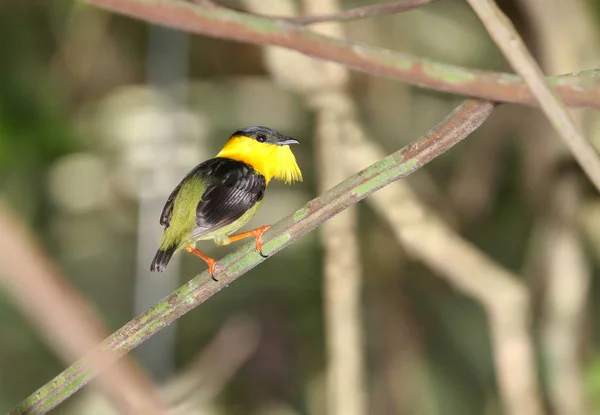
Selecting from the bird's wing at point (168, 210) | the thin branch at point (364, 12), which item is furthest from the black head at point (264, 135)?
the thin branch at point (364, 12)

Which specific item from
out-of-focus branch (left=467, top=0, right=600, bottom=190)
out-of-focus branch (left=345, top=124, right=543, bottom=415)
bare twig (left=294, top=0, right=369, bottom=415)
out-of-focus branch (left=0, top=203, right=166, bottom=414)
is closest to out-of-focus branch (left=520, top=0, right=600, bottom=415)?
out-of-focus branch (left=345, top=124, right=543, bottom=415)

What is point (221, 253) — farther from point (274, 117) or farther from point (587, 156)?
point (587, 156)

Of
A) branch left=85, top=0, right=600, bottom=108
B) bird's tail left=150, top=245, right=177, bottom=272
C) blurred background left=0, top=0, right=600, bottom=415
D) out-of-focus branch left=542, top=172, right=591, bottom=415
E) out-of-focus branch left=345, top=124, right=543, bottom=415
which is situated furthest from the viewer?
blurred background left=0, top=0, right=600, bottom=415

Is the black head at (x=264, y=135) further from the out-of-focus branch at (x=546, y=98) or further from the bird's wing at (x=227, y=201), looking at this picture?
the out-of-focus branch at (x=546, y=98)

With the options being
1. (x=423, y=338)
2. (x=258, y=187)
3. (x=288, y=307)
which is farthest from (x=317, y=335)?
(x=258, y=187)

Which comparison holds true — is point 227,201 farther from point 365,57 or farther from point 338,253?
point 338,253

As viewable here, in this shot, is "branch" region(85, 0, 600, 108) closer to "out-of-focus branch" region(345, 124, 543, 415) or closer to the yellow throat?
the yellow throat

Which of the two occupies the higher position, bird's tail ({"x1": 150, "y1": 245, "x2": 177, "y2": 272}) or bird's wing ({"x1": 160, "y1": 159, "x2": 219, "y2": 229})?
bird's wing ({"x1": 160, "y1": 159, "x2": 219, "y2": 229})
